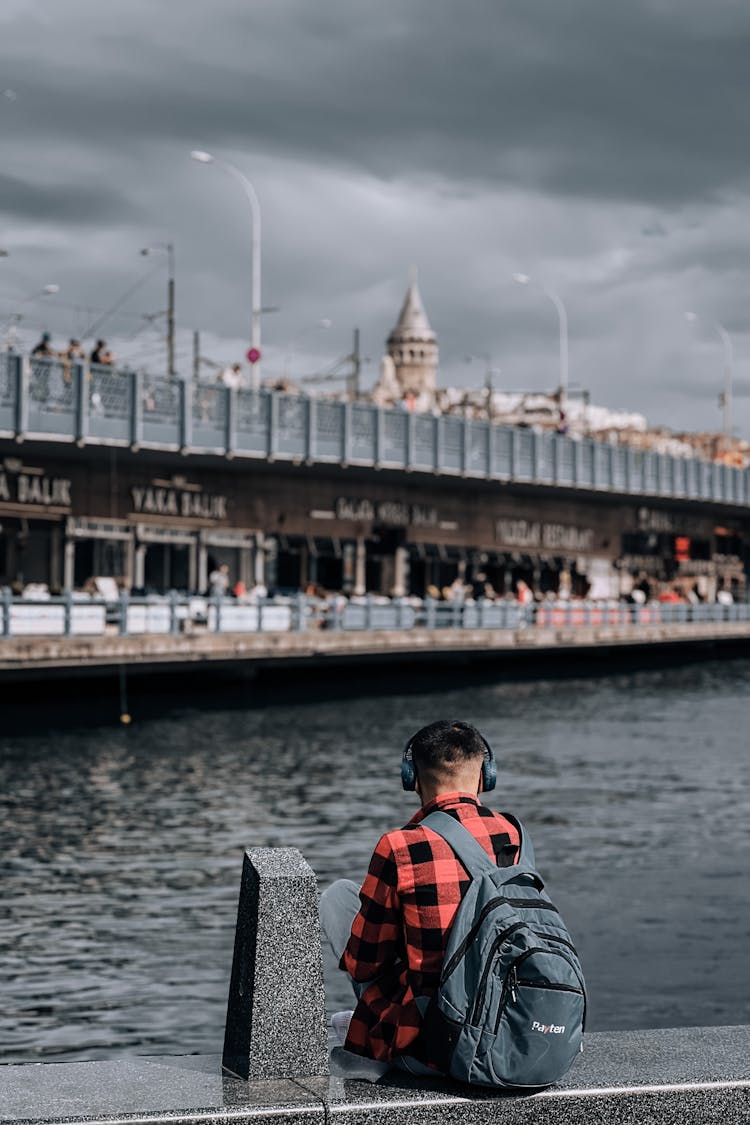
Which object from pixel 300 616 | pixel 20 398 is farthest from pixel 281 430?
pixel 20 398

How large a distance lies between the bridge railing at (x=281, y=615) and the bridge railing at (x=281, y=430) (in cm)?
497

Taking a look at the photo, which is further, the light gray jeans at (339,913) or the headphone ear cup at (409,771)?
the light gray jeans at (339,913)

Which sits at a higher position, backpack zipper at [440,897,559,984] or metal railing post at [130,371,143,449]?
metal railing post at [130,371,143,449]

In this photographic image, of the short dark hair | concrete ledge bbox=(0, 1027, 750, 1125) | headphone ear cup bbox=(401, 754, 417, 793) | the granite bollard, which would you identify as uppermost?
the short dark hair

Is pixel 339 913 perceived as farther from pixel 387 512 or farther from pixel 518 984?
pixel 387 512

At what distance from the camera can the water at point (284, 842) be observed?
12.8 m

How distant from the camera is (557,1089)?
5.01 metres

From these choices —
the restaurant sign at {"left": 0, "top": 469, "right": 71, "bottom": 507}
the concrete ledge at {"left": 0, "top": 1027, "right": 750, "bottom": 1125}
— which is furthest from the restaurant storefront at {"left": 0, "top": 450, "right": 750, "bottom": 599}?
the concrete ledge at {"left": 0, "top": 1027, "right": 750, "bottom": 1125}

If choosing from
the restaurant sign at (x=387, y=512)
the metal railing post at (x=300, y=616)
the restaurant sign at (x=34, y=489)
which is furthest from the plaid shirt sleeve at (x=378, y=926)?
the restaurant sign at (x=387, y=512)

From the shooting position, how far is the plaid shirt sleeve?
5160mm

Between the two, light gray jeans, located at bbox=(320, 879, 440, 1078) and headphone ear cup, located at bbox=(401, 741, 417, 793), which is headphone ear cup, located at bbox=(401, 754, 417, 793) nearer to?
headphone ear cup, located at bbox=(401, 741, 417, 793)

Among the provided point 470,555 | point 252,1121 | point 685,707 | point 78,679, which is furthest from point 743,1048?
point 470,555

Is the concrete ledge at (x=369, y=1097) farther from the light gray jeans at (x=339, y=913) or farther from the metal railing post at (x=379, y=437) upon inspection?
the metal railing post at (x=379, y=437)

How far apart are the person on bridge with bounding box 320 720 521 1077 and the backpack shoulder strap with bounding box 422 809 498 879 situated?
0.08 ft
